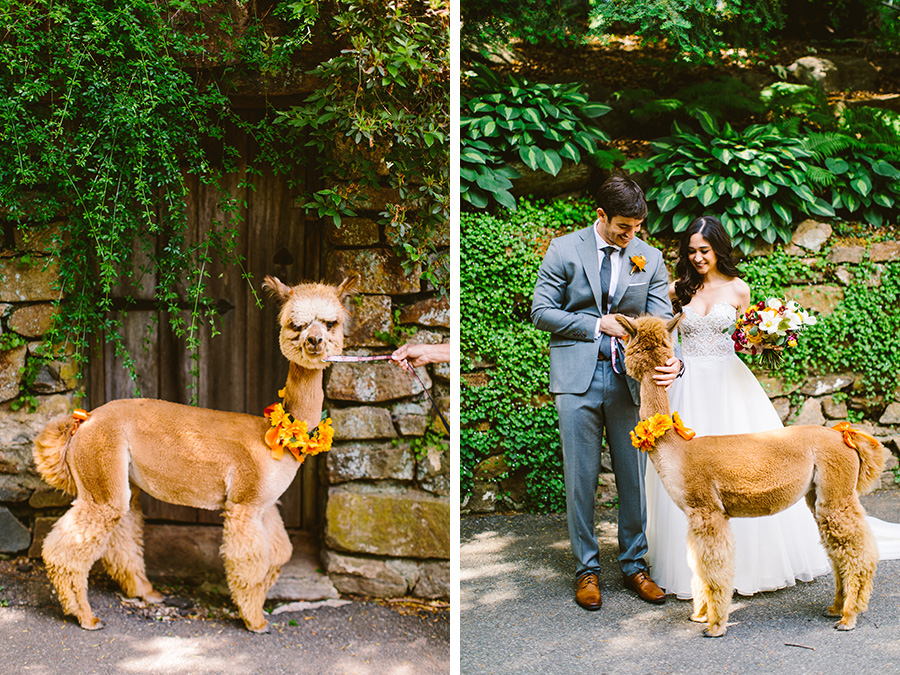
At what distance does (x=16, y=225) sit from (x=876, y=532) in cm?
538

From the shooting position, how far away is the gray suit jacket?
11.0 feet

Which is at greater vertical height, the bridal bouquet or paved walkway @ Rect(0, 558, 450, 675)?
the bridal bouquet

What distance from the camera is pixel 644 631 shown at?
10.1 feet

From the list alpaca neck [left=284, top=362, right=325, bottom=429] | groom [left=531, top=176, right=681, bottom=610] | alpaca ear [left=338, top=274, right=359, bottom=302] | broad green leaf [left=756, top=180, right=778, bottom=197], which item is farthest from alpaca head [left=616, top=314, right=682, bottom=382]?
broad green leaf [left=756, top=180, right=778, bottom=197]

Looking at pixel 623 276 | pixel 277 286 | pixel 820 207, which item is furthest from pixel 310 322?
pixel 820 207

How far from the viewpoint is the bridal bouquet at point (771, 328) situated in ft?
10.5

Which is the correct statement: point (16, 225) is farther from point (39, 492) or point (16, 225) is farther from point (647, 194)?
point (647, 194)

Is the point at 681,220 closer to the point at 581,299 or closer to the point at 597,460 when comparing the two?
the point at 581,299

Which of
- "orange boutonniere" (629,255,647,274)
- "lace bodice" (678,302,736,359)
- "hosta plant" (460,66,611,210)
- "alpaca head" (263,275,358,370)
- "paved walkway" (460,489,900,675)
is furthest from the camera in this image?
"hosta plant" (460,66,611,210)

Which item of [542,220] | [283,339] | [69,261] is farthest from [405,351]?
[542,220]

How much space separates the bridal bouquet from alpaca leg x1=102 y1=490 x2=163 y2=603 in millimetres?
3265

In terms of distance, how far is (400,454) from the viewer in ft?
11.8

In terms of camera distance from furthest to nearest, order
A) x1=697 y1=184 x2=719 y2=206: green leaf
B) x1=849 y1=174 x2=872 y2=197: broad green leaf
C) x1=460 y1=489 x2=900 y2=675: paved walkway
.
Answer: x1=849 y1=174 x2=872 y2=197: broad green leaf
x1=697 y1=184 x2=719 y2=206: green leaf
x1=460 y1=489 x2=900 y2=675: paved walkway

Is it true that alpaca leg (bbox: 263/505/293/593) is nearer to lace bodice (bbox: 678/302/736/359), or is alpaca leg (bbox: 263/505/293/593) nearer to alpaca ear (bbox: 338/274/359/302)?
alpaca ear (bbox: 338/274/359/302)
